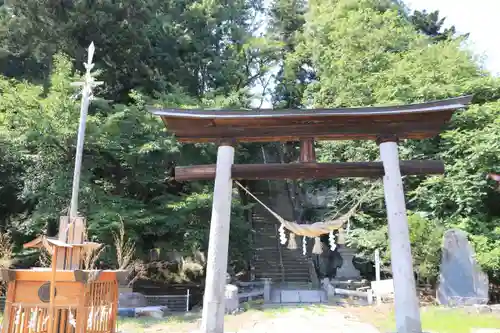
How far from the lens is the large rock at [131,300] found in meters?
14.3

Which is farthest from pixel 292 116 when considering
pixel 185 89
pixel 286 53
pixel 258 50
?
pixel 286 53

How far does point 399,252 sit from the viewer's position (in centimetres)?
668

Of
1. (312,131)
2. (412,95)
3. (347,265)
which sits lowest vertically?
(347,265)

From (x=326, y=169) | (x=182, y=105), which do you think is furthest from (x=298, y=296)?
(x=326, y=169)

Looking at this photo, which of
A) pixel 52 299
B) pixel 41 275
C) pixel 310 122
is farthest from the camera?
pixel 310 122

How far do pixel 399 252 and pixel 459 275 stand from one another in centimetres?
852

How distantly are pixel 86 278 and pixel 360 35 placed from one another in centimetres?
1894

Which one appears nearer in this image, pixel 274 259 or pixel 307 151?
pixel 307 151

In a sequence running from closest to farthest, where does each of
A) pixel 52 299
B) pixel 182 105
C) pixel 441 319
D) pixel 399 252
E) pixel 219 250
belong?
pixel 52 299 → pixel 399 252 → pixel 219 250 → pixel 441 319 → pixel 182 105

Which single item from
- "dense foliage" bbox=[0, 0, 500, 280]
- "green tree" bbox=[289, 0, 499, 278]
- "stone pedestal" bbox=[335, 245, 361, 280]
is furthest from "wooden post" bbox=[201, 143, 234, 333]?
"stone pedestal" bbox=[335, 245, 361, 280]

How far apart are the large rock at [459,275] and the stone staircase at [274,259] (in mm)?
7007

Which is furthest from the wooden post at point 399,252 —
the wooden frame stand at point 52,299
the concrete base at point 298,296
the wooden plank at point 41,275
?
the concrete base at point 298,296

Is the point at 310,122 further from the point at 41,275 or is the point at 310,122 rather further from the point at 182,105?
the point at 182,105

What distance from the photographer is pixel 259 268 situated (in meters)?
20.7
